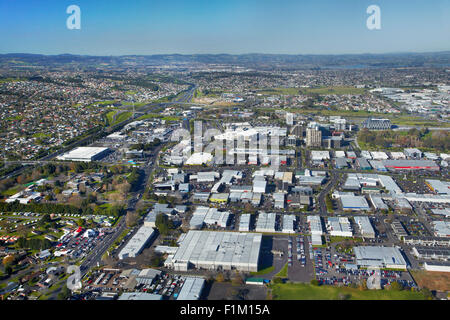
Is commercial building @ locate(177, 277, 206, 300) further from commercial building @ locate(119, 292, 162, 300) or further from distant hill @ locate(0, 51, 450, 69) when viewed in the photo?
distant hill @ locate(0, 51, 450, 69)

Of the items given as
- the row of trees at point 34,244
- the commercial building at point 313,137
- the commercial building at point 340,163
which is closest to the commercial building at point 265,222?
the commercial building at point 340,163

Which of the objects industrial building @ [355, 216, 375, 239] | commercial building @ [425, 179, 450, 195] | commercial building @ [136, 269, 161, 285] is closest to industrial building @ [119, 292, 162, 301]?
commercial building @ [136, 269, 161, 285]

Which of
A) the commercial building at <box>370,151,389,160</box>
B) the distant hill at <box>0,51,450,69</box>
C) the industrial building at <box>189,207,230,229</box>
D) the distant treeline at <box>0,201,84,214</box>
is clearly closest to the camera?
the industrial building at <box>189,207,230,229</box>

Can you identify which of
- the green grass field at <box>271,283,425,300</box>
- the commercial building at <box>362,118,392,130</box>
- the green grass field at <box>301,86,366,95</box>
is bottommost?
the green grass field at <box>271,283,425,300</box>

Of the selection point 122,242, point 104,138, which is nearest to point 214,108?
point 104,138

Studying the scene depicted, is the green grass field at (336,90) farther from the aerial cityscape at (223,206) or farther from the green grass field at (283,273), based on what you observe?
the green grass field at (283,273)

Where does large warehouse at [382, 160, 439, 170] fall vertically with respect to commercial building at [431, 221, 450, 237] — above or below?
above

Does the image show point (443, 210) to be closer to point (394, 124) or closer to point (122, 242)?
point (122, 242)

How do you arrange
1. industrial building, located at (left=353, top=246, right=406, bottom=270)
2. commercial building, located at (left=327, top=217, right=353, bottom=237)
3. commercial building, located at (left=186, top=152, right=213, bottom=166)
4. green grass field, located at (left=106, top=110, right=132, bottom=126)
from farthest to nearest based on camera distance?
green grass field, located at (left=106, top=110, right=132, bottom=126)
commercial building, located at (left=186, top=152, right=213, bottom=166)
commercial building, located at (left=327, top=217, right=353, bottom=237)
industrial building, located at (left=353, top=246, right=406, bottom=270)
